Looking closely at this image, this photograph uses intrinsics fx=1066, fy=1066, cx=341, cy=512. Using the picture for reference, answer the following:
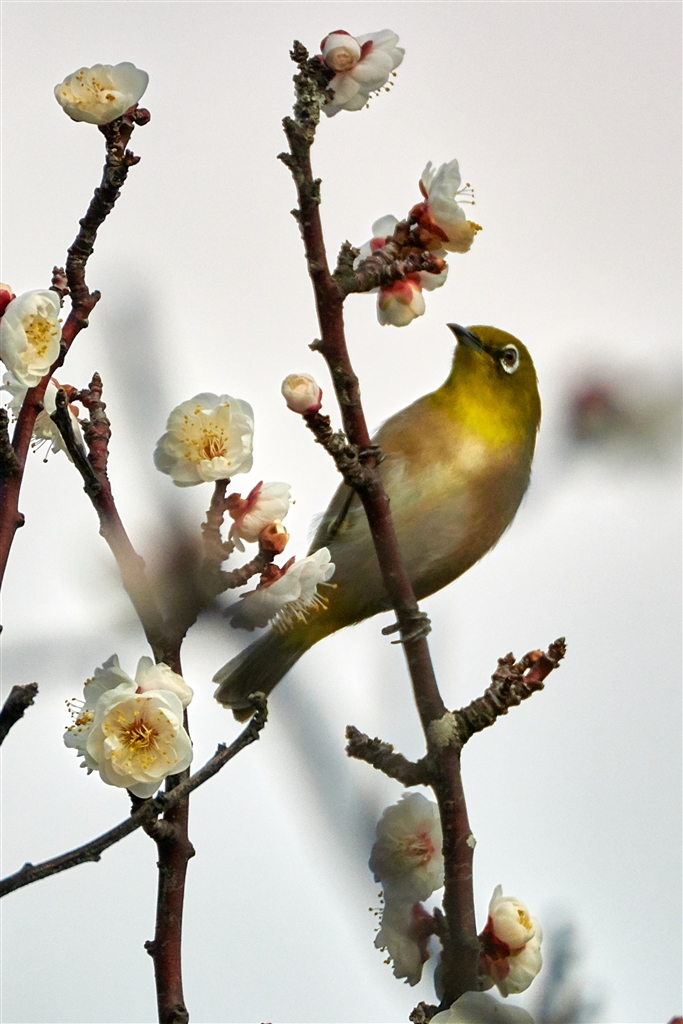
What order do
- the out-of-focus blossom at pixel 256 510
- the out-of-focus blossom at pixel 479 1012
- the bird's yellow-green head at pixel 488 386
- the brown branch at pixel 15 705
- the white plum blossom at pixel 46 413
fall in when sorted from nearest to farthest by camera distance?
the out-of-focus blossom at pixel 479 1012, the brown branch at pixel 15 705, the white plum blossom at pixel 46 413, the out-of-focus blossom at pixel 256 510, the bird's yellow-green head at pixel 488 386

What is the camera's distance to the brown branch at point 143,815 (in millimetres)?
1309

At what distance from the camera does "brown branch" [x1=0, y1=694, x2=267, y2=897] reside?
1.31 metres

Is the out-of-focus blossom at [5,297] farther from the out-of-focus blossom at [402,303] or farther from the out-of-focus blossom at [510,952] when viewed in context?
the out-of-focus blossom at [510,952]

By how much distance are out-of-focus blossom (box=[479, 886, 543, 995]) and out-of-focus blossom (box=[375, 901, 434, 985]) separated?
0.33ft

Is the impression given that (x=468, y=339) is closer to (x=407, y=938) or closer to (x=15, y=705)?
(x=407, y=938)

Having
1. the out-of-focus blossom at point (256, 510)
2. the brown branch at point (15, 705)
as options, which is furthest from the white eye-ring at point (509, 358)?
the brown branch at point (15, 705)

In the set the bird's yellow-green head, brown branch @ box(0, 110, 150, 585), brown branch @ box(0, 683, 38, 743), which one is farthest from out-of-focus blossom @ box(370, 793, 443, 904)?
the bird's yellow-green head

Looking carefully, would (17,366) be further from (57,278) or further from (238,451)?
(238,451)

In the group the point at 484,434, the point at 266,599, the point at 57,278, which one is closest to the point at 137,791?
the point at 266,599

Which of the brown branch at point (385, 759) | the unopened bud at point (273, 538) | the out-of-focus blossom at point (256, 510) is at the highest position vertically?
the out-of-focus blossom at point (256, 510)

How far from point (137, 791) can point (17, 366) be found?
593 mm

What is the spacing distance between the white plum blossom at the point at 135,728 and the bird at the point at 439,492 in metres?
1.99

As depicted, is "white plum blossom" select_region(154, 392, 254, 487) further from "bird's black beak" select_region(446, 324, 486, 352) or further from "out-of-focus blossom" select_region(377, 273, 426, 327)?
"bird's black beak" select_region(446, 324, 486, 352)

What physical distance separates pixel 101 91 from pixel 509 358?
264 cm
